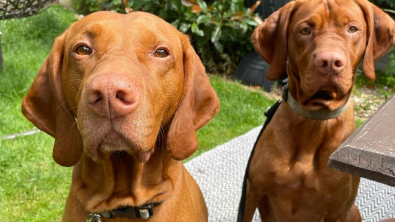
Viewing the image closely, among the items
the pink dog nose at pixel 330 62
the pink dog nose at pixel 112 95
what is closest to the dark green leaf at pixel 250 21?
the pink dog nose at pixel 330 62

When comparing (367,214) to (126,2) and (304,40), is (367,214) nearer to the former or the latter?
(304,40)

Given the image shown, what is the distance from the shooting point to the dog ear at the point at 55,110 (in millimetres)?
2263

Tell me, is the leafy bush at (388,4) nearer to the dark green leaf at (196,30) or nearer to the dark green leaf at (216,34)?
the dark green leaf at (216,34)

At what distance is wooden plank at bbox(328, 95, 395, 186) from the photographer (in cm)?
160

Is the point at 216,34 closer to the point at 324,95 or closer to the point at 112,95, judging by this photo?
the point at 324,95

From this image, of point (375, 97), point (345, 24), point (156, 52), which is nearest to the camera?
point (156, 52)

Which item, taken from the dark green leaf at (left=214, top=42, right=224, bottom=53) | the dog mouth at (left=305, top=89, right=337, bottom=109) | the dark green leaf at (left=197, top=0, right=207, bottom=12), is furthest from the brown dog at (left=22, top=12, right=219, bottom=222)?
the dark green leaf at (left=214, top=42, right=224, bottom=53)

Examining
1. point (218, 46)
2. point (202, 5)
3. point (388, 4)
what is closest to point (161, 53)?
point (202, 5)

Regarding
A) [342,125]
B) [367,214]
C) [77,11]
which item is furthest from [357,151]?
[77,11]

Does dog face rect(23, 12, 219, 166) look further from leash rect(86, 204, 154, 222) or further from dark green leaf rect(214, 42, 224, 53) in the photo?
dark green leaf rect(214, 42, 224, 53)

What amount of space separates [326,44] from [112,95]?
53.5 inches

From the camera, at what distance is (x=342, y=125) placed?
2936 mm

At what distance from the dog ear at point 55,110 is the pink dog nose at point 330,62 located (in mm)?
1287

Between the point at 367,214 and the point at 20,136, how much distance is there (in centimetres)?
322
